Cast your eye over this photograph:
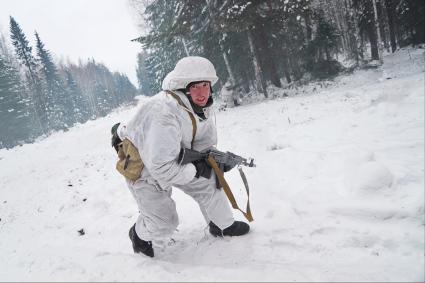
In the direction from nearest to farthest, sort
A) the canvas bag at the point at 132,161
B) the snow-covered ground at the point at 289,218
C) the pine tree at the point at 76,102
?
the snow-covered ground at the point at 289,218, the canvas bag at the point at 132,161, the pine tree at the point at 76,102

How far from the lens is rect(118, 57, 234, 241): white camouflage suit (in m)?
2.79

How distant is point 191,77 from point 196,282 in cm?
177

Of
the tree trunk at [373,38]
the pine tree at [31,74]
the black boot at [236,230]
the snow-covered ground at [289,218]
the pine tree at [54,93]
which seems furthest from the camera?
the pine tree at [54,93]

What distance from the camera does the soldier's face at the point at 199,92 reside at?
3.00 metres

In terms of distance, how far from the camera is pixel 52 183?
885 centimetres

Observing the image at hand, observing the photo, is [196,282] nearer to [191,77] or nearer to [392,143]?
[191,77]

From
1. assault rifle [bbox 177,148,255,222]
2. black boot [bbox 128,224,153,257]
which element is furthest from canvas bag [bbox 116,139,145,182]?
black boot [bbox 128,224,153,257]

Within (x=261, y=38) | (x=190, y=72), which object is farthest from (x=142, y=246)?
(x=261, y=38)

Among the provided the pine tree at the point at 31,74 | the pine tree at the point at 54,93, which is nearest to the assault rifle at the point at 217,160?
the pine tree at the point at 31,74

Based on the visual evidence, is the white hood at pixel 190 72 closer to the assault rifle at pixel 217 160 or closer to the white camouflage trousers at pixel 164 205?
the assault rifle at pixel 217 160

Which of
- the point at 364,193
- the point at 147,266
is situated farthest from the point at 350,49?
the point at 147,266

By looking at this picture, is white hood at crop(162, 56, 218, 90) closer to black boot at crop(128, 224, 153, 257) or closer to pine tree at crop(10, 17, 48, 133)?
black boot at crop(128, 224, 153, 257)

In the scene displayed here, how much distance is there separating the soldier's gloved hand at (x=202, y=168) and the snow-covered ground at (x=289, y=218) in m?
0.82

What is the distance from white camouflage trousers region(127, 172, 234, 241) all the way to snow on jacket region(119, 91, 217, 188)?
226 mm
